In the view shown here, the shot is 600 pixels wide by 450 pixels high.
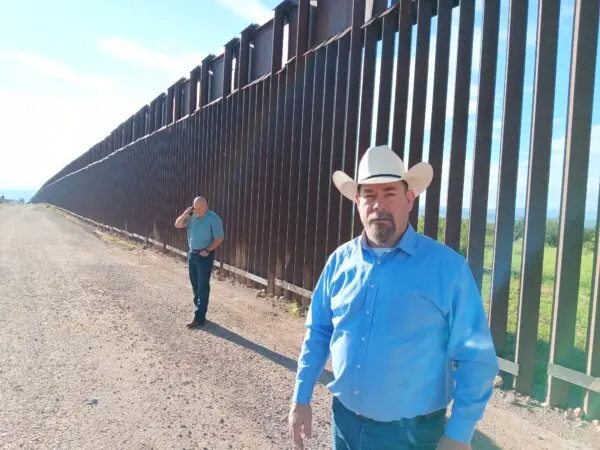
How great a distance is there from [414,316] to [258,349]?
447 cm

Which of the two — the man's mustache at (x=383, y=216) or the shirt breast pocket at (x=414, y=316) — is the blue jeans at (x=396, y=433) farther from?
the man's mustache at (x=383, y=216)

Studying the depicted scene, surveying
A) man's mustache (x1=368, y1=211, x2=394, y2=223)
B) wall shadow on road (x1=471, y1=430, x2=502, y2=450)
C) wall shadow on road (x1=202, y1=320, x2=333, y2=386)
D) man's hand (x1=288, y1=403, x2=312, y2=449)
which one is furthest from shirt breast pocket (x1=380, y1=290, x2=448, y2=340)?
wall shadow on road (x1=202, y1=320, x2=333, y2=386)

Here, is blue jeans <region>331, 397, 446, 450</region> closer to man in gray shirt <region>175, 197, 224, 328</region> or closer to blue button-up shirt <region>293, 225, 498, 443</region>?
blue button-up shirt <region>293, 225, 498, 443</region>

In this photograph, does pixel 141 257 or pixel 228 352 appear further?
pixel 141 257

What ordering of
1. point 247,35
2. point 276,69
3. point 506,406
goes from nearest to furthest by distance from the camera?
point 506,406 → point 276,69 → point 247,35

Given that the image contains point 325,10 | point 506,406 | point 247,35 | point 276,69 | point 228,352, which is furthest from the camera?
point 247,35

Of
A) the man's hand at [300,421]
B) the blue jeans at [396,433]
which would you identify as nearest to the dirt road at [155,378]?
the man's hand at [300,421]

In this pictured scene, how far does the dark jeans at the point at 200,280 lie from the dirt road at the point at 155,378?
29 cm

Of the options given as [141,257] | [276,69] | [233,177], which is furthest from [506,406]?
[141,257]

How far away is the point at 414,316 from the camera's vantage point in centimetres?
201

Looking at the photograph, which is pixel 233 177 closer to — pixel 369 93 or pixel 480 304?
pixel 369 93

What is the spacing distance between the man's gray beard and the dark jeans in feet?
17.9

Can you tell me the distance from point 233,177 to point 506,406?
8.53 meters

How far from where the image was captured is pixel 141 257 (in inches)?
619
